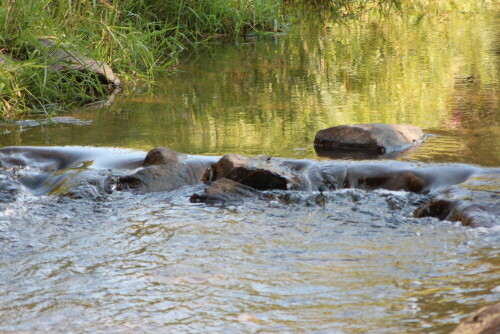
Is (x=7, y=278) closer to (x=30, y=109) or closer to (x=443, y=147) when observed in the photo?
(x=443, y=147)

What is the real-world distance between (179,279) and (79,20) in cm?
463

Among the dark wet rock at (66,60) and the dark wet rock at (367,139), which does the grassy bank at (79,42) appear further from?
the dark wet rock at (367,139)

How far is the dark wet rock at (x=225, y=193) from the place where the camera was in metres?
3.88

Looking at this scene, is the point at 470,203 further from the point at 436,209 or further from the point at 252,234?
the point at 252,234

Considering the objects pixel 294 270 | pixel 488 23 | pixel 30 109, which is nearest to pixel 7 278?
pixel 294 270

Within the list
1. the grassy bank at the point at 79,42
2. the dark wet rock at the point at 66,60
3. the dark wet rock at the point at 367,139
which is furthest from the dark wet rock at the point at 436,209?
the dark wet rock at the point at 66,60

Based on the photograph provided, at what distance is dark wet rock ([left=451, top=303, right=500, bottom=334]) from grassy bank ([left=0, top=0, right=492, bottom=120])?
13.8 feet

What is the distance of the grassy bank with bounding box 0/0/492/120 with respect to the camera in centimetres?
590

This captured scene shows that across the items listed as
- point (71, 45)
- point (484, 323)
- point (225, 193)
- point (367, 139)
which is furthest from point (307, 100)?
point (484, 323)

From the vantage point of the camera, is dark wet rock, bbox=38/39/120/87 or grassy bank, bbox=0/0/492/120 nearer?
grassy bank, bbox=0/0/492/120

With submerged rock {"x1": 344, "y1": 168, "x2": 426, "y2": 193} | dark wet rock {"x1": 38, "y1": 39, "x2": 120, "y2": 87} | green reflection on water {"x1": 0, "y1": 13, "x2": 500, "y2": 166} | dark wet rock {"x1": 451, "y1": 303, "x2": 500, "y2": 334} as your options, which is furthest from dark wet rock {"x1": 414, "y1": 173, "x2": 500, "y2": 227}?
dark wet rock {"x1": 38, "y1": 39, "x2": 120, "y2": 87}

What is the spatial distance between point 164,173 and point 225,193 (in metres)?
0.46

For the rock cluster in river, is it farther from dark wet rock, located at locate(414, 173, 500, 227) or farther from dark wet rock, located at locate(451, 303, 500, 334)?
dark wet rock, located at locate(451, 303, 500, 334)

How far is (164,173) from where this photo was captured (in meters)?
4.20
